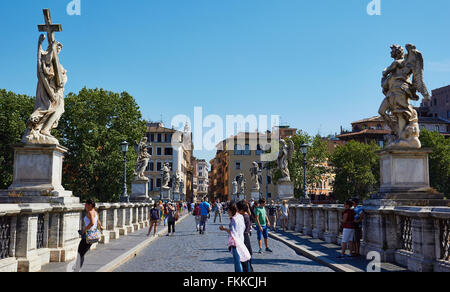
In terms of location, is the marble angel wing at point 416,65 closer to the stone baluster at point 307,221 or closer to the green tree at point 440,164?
the stone baluster at point 307,221

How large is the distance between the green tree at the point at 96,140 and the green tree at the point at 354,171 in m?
35.9

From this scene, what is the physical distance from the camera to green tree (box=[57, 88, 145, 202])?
48.0 meters

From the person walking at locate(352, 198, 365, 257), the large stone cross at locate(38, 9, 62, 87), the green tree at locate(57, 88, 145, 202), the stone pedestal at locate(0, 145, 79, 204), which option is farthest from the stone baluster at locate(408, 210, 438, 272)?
the green tree at locate(57, 88, 145, 202)

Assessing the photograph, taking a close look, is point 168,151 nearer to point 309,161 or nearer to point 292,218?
point 309,161

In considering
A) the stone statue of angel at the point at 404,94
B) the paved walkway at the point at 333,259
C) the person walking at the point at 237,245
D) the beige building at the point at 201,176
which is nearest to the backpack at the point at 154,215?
the paved walkway at the point at 333,259

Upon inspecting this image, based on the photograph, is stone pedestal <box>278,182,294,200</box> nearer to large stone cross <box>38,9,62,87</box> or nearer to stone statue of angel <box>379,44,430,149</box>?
stone statue of angel <box>379,44,430,149</box>

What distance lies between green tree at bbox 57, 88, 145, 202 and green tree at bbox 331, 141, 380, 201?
3592 cm

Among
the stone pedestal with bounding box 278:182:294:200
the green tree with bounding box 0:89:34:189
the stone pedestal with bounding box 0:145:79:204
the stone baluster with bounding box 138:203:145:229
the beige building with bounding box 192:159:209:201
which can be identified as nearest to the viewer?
the stone pedestal with bounding box 0:145:79:204

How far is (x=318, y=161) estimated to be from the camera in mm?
74250

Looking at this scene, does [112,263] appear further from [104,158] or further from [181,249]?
[104,158]

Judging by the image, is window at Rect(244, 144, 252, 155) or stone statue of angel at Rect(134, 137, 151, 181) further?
window at Rect(244, 144, 252, 155)

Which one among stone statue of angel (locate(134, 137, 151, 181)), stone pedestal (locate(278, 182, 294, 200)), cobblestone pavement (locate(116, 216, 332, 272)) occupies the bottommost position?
cobblestone pavement (locate(116, 216, 332, 272))

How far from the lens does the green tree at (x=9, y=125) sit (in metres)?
43.2
